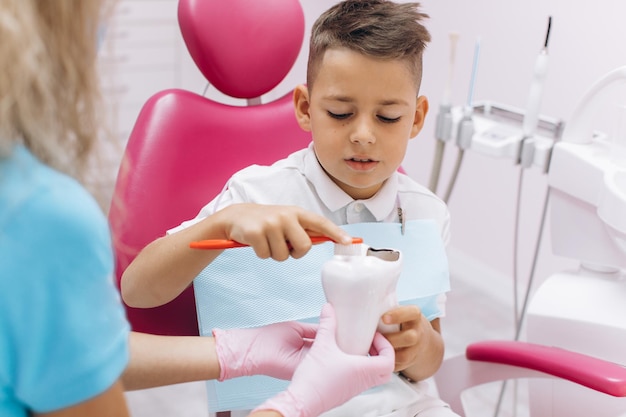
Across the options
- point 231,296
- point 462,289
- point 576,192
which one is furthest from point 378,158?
point 462,289

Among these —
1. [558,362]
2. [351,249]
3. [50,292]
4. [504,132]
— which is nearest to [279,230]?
[351,249]

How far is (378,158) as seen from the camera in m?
1.21

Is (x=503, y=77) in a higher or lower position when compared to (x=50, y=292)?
lower

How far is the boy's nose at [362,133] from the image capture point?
1.17 meters

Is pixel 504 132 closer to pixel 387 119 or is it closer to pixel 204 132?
pixel 387 119

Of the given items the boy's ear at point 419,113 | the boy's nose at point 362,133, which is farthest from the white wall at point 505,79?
the boy's nose at point 362,133

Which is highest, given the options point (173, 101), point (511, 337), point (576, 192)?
point (173, 101)

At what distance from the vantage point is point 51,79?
63cm

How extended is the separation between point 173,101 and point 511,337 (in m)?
1.55

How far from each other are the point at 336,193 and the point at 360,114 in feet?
0.48

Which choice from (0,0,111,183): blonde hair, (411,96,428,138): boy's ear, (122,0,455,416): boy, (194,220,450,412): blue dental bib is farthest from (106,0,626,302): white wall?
(0,0,111,183): blonde hair

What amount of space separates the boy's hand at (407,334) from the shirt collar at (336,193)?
22 cm

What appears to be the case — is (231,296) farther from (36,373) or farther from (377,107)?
(36,373)

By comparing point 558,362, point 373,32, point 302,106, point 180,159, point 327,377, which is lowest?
point 558,362
